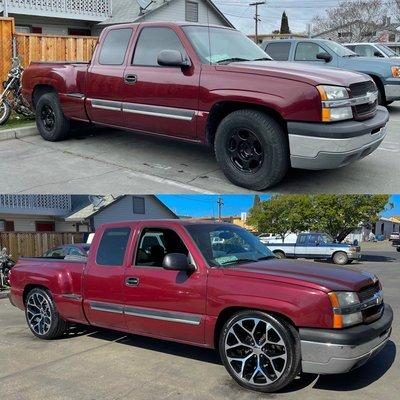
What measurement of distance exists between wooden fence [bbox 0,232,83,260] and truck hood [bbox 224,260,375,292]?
11343mm

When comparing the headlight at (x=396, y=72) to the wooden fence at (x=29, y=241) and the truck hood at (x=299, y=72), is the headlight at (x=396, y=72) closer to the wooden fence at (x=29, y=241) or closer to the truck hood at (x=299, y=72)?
the truck hood at (x=299, y=72)

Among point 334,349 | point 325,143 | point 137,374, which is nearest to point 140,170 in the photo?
point 325,143

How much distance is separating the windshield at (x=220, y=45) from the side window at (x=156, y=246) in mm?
2785

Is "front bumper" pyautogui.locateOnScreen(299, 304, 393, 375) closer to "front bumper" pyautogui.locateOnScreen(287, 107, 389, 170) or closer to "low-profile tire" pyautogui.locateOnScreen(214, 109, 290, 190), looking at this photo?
"front bumper" pyautogui.locateOnScreen(287, 107, 389, 170)

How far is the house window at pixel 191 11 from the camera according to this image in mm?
33594

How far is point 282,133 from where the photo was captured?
636 cm

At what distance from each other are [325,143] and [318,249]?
16959mm

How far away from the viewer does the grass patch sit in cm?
1132

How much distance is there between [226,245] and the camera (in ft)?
17.3

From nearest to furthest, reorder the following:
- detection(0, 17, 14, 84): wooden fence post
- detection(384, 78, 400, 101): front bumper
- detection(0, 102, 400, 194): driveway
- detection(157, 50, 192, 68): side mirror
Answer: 1. detection(157, 50, 192, 68): side mirror
2. detection(0, 102, 400, 194): driveway
3. detection(384, 78, 400, 101): front bumper
4. detection(0, 17, 14, 84): wooden fence post

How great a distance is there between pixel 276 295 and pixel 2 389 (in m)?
2.46

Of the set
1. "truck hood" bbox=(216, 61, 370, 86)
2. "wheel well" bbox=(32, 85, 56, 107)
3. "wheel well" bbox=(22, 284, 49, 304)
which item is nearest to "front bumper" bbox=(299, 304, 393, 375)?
"truck hood" bbox=(216, 61, 370, 86)

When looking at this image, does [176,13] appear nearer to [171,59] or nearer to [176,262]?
[171,59]

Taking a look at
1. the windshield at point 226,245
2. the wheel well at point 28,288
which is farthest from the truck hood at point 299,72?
the wheel well at point 28,288
